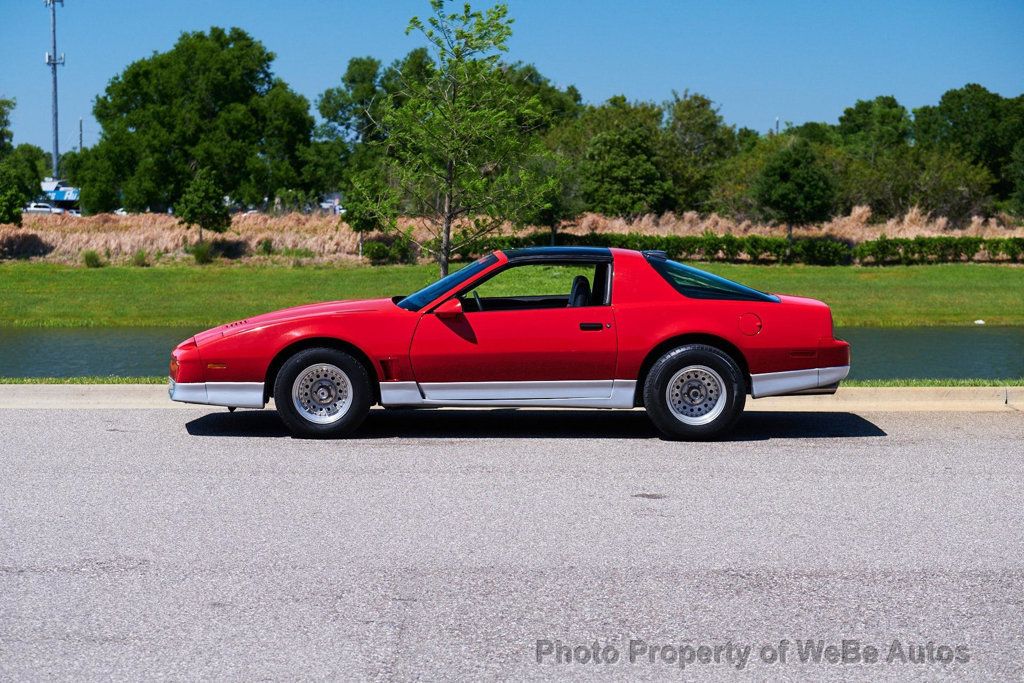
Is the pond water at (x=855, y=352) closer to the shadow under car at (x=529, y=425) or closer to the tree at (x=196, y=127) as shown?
the shadow under car at (x=529, y=425)

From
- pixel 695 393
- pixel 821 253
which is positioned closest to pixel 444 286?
pixel 695 393

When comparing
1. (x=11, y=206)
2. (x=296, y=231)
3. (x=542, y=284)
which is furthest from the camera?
(x=296, y=231)

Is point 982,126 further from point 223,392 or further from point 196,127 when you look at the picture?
point 223,392

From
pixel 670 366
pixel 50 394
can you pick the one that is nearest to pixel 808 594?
pixel 670 366

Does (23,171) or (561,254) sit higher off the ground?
(23,171)

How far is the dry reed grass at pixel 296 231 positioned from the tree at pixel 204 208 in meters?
0.56

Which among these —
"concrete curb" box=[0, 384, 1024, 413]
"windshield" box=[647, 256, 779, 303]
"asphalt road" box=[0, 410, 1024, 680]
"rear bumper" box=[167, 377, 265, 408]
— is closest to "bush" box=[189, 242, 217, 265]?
"concrete curb" box=[0, 384, 1024, 413]

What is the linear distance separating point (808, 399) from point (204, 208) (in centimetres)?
3590

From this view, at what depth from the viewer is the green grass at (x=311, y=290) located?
99.3 feet

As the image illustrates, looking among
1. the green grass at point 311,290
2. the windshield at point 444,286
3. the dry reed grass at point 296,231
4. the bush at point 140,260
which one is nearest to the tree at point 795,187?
the dry reed grass at point 296,231

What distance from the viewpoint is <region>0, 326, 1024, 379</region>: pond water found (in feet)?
65.5

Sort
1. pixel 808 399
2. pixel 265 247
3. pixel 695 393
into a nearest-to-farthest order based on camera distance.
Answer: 1. pixel 695 393
2. pixel 808 399
3. pixel 265 247

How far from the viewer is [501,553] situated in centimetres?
588

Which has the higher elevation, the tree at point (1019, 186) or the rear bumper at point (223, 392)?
the tree at point (1019, 186)
